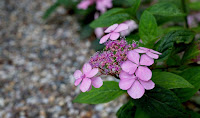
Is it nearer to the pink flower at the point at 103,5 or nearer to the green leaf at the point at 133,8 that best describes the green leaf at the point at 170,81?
the green leaf at the point at 133,8

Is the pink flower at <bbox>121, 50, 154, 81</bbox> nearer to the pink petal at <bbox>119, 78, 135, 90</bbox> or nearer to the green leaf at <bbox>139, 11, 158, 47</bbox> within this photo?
the pink petal at <bbox>119, 78, 135, 90</bbox>

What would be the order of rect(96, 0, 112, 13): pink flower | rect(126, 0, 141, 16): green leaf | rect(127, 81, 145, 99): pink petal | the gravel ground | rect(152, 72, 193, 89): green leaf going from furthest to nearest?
rect(96, 0, 112, 13): pink flower
the gravel ground
rect(126, 0, 141, 16): green leaf
rect(152, 72, 193, 89): green leaf
rect(127, 81, 145, 99): pink petal

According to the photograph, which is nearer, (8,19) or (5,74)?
(5,74)

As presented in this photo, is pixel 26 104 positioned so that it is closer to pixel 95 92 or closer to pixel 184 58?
pixel 95 92

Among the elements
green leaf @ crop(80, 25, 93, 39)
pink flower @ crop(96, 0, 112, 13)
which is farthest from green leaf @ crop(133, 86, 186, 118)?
green leaf @ crop(80, 25, 93, 39)

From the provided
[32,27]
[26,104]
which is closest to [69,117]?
[26,104]

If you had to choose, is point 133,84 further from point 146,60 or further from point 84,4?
point 84,4

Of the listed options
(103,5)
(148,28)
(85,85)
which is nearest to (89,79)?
(85,85)
